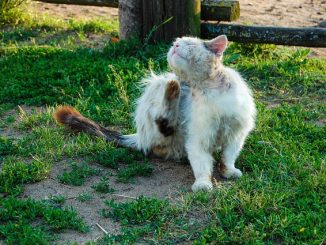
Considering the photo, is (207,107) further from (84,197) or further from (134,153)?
(84,197)

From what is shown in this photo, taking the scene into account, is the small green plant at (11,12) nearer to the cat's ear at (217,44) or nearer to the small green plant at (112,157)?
the small green plant at (112,157)

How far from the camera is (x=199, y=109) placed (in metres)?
5.35

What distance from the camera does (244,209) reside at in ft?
15.4

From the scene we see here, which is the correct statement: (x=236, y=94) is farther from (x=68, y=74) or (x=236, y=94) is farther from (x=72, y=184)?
(x=68, y=74)

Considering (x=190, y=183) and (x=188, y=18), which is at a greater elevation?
(x=188, y=18)

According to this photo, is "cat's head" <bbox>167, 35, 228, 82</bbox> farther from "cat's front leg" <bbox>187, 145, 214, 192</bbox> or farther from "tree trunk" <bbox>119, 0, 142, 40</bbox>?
"tree trunk" <bbox>119, 0, 142, 40</bbox>

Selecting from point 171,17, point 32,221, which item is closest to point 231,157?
point 32,221

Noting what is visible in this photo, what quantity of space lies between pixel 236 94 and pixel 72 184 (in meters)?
1.50

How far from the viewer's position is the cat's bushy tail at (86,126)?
6137 mm

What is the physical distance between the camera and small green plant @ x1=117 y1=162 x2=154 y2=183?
548 centimetres

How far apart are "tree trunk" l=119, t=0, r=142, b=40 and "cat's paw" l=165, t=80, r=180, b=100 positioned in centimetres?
275

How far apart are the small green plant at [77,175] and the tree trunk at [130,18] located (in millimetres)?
2908

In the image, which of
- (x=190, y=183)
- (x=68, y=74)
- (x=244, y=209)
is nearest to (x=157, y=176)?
(x=190, y=183)

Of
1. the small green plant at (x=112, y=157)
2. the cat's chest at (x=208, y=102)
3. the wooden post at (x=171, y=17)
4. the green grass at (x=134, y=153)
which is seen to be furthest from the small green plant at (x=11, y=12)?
the cat's chest at (x=208, y=102)
